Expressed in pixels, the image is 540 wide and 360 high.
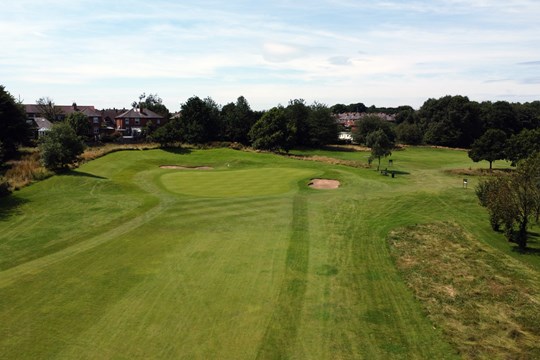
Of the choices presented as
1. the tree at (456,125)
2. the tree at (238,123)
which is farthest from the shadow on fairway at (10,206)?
the tree at (456,125)

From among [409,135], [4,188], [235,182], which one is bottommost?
[235,182]

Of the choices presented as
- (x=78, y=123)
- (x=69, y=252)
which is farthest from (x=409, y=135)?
(x=69, y=252)

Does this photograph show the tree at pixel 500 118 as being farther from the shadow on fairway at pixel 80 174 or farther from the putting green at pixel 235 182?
the shadow on fairway at pixel 80 174

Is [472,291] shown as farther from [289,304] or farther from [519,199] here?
[519,199]

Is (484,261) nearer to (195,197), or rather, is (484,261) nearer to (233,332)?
(233,332)

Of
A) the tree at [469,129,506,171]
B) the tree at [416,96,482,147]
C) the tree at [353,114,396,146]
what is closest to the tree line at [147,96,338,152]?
the tree at [353,114,396,146]

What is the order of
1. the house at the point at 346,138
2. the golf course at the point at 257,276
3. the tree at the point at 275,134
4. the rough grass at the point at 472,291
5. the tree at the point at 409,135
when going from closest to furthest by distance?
the golf course at the point at 257,276, the rough grass at the point at 472,291, the tree at the point at 275,134, the tree at the point at 409,135, the house at the point at 346,138
